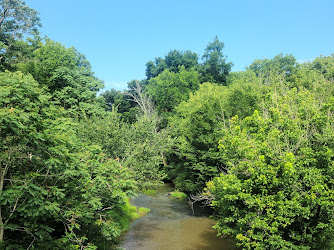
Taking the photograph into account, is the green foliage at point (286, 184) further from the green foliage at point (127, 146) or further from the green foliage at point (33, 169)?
the green foliage at point (127, 146)

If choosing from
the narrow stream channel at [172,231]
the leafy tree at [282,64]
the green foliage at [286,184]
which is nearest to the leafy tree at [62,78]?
the narrow stream channel at [172,231]

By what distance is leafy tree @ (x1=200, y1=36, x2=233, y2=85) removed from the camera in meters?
50.2

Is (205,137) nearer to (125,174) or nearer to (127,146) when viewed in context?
(127,146)

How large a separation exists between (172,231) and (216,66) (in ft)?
120

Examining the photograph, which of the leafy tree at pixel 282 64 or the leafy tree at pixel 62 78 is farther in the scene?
the leafy tree at pixel 282 64

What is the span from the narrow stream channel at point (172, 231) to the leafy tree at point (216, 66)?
97.6ft

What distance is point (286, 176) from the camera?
11.4m

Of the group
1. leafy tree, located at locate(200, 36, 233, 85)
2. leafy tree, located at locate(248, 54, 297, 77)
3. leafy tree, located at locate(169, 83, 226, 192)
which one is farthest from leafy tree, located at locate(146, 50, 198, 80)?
leafy tree, located at locate(169, 83, 226, 192)

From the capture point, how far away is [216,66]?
49969mm

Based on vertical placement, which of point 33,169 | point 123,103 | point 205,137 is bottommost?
point 33,169

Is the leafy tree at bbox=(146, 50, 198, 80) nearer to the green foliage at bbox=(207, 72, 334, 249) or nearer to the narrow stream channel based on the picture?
the narrow stream channel

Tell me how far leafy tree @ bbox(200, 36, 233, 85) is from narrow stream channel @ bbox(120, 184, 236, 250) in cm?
2974

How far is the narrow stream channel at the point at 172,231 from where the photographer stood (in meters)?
18.5

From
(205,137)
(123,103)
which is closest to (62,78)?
(205,137)
